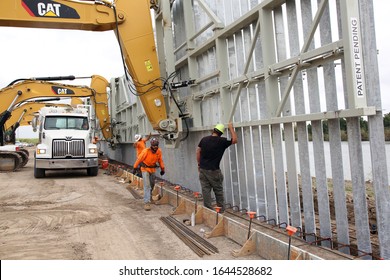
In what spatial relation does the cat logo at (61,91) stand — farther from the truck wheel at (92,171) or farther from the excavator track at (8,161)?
the truck wheel at (92,171)

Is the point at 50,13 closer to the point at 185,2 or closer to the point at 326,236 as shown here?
the point at 185,2

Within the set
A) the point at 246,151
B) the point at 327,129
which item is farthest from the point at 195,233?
the point at 327,129

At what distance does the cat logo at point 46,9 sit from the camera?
740cm

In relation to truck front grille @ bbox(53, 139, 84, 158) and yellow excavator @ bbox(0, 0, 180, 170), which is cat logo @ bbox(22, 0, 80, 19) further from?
truck front grille @ bbox(53, 139, 84, 158)

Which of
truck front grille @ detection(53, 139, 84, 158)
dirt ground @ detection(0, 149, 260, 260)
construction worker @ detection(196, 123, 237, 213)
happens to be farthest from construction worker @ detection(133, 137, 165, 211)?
truck front grille @ detection(53, 139, 84, 158)

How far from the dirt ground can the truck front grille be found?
325 cm

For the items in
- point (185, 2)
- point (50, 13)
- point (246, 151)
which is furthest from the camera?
point (185, 2)

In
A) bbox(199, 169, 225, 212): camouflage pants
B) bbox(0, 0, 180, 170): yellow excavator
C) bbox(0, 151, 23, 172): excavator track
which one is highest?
bbox(0, 0, 180, 170): yellow excavator

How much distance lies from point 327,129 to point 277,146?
1.06 m

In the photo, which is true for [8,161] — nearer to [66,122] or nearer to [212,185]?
[66,122]

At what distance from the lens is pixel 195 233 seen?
5.39 metres

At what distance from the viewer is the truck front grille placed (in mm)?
13078

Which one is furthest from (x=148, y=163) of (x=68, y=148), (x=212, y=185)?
(x=68, y=148)

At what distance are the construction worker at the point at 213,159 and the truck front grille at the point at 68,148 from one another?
8.27m
